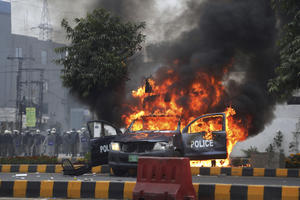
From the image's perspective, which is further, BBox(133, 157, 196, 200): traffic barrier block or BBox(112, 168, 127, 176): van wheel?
BBox(112, 168, 127, 176): van wheel

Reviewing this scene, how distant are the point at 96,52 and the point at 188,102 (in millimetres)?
5909

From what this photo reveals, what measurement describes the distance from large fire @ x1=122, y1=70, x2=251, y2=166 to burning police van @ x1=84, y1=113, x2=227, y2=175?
1305mm

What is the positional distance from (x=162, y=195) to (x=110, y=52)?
1404cm

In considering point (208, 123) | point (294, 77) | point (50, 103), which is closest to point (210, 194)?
point (294, 77)

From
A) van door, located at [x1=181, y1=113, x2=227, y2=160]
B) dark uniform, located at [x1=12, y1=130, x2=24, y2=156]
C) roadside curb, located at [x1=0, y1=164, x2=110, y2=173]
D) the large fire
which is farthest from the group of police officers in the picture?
van door, located at [x1=181, y1=113, x2=227, y2=160]

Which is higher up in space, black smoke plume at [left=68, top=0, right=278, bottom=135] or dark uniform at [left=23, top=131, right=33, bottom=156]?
black smoke plume at [left=68, top=0, right=278, bottom=135]

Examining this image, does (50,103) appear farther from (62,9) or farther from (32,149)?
(62,9)

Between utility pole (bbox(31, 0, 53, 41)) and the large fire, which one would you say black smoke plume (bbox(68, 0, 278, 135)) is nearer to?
the large fire

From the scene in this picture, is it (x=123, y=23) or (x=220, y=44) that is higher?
(x=123, y=23)

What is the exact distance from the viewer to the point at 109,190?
823 centimetres

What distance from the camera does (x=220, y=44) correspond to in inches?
694

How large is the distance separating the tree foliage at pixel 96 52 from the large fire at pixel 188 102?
2722 millimetres

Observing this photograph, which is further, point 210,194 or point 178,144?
point 178,144

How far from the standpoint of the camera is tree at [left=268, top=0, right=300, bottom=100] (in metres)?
12.1
